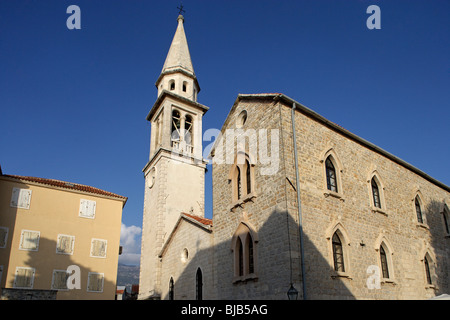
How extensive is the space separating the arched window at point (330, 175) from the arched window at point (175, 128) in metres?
15.9

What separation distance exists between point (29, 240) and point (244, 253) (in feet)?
46.6

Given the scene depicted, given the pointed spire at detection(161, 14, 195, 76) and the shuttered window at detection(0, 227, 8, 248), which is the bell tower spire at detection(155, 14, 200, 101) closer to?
the pointed spire at detection(161, 14, 195, 76)

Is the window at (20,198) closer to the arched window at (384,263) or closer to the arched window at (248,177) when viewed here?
the arched window at (248,177)

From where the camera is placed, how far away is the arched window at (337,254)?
45.5ft

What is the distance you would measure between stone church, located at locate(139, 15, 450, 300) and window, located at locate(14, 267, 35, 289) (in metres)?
7.05

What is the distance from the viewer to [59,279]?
21.7m

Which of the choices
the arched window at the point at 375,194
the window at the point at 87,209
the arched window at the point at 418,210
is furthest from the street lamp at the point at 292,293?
the window at the point at 87,209

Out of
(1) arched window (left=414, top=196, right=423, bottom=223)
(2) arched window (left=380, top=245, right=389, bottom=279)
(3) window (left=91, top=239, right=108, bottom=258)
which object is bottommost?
(2) arched window (left=380, top=245, right=389, bottom=279)

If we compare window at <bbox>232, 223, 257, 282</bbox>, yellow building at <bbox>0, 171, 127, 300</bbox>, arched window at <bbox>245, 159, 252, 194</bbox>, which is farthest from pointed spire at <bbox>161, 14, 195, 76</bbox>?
window at <bbox>232, 223, 257, 282</bbox>

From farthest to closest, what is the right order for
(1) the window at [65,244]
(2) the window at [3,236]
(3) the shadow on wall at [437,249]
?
(1) the window at [65,244] < (2) the window at [3,236] < (3) the shadow on wall at [437,249]

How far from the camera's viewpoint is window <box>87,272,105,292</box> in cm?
2256

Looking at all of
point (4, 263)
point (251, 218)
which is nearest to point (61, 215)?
point (4, 263)

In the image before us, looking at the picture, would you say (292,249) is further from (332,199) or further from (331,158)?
(331,158)

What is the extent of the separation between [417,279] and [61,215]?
20.5 meters
